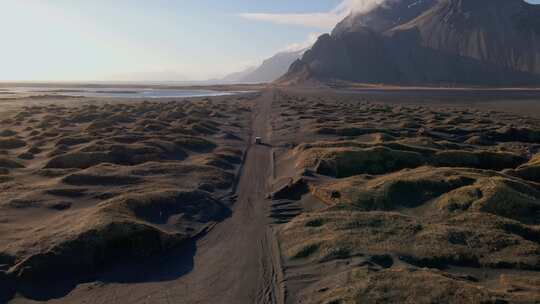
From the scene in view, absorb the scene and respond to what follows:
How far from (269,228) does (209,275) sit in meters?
5.08

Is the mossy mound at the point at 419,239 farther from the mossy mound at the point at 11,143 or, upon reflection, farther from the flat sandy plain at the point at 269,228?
the mossy mound at the point at 11,143

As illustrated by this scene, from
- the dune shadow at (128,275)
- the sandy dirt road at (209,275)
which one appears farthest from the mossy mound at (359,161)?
the dune shadow at (128,275)

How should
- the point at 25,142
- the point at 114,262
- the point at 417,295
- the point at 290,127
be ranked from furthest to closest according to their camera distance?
the point at 290,127 → the point at 25,142 → the point at 114,262 → the point at 417,295

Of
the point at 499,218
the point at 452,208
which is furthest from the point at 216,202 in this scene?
the point at 499,218

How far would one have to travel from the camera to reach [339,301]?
12.5 m

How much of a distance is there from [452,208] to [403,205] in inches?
97.6

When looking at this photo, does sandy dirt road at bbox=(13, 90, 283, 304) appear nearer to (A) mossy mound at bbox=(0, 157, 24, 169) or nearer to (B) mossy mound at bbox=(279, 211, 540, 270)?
(B) mossy mound at bbox=(279, 211, 540, 270)

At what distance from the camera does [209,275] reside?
15.6m

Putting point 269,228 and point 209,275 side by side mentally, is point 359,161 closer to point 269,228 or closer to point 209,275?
point 269,228

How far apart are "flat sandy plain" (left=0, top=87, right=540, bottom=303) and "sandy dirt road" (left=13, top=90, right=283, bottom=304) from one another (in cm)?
7

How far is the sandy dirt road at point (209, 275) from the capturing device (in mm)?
14000

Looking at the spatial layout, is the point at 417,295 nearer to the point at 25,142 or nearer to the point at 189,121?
the point at 25,142

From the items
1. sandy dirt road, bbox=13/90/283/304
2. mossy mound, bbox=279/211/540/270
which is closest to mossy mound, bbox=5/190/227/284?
sandy dirt road, bbox=13/90/283/304

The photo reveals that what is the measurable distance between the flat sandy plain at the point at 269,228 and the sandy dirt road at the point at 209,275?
2.7 inches
